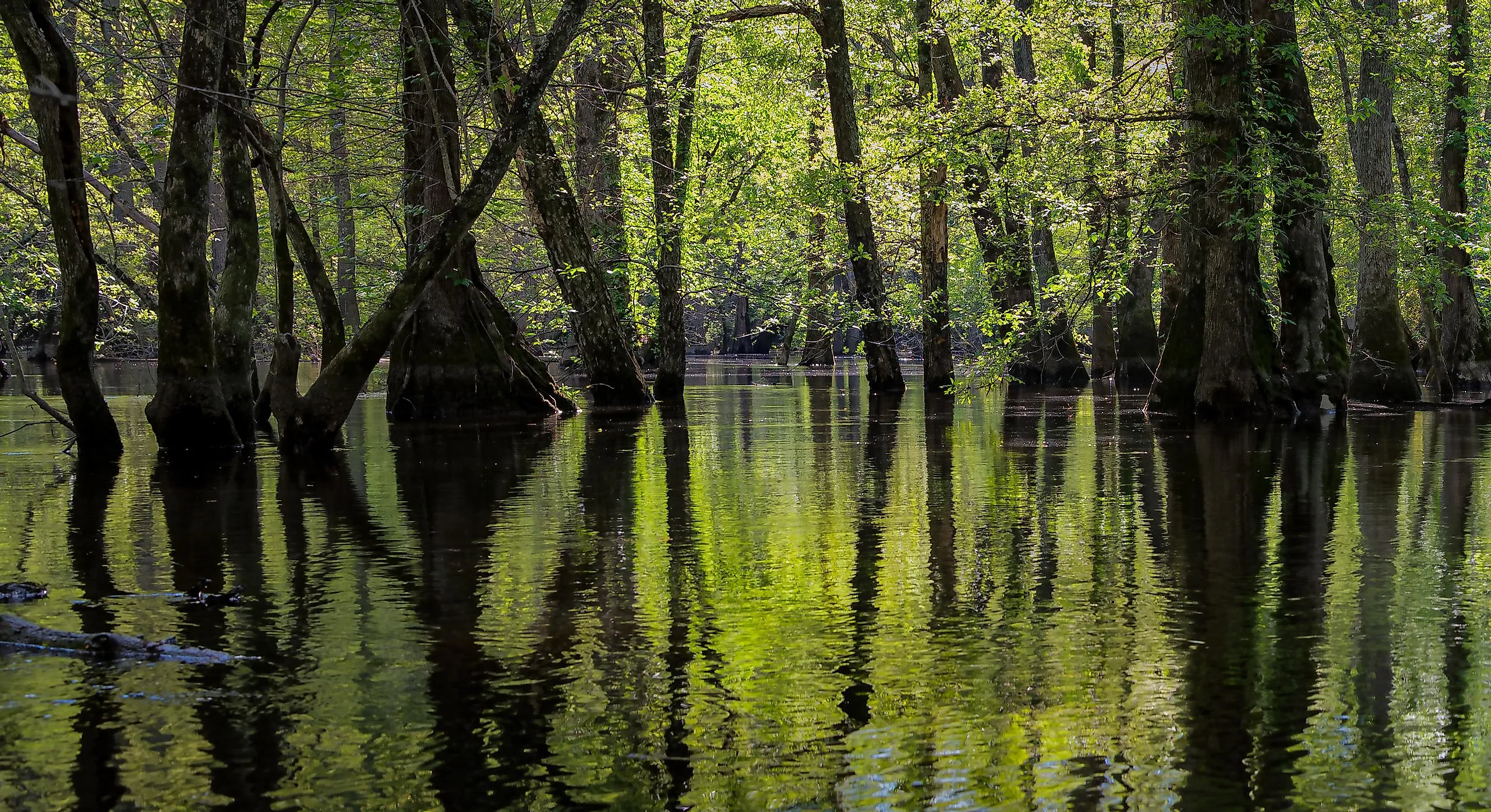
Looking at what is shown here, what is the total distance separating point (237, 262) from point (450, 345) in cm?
566

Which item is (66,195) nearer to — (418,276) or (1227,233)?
(418,276)

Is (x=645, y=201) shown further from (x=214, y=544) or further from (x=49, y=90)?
(x=49, y=90)

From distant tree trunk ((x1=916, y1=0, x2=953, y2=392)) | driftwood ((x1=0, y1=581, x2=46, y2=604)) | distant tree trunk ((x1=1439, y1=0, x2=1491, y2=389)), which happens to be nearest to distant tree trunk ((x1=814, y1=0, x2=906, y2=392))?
distant tree trunk ((x1=916, y1=0, x2=953, y2=392))

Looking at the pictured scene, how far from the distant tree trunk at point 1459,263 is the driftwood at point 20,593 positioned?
20.8 m

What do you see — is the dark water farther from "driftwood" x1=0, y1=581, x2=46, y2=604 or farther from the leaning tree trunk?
the leaning tree trunk

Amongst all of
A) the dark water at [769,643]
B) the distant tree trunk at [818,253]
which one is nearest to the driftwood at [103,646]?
the dark water at [769,643]

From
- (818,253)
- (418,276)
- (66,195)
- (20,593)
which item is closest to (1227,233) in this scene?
(418,276)

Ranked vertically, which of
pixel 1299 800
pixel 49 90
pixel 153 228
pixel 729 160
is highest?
pixel 729 160

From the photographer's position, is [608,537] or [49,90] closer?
[49,90]

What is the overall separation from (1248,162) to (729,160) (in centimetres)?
1482

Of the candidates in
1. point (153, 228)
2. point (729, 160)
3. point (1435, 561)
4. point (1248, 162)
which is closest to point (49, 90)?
point (1435, 561)

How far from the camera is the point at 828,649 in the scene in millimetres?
6766

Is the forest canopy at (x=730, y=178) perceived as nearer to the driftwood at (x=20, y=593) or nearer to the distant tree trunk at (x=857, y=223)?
the distant tree trunk at (x=857, y=223)

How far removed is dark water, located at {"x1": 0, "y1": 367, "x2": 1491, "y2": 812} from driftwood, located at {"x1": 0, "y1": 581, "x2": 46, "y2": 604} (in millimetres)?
210
